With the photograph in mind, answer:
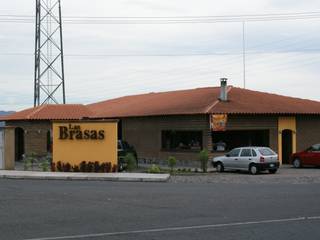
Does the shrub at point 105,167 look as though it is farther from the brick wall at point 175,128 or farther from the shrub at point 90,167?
the brick wall at point 175,128

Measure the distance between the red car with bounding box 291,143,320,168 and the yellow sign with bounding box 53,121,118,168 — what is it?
12.3 metres

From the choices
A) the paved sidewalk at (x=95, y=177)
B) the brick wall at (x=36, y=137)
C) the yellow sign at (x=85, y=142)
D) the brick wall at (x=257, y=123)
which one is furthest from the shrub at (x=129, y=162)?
the brick wall at (x=36, y=137)

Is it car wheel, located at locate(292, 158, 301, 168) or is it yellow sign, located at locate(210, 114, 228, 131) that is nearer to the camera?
yellow sign, located at locate(210, 114, 228, 131)

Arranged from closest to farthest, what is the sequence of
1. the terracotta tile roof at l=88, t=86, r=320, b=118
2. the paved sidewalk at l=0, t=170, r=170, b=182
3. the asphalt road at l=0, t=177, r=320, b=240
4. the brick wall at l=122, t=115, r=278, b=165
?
the asphalt road at l=0, t=177, r=320, b=240
the paved sidewalk at l=0, t=170, r=170, b=182
the brick wall at l=122, t=115, r=278, b=165
the terracotta tile roof at l=88, t=86, r=320, b=118

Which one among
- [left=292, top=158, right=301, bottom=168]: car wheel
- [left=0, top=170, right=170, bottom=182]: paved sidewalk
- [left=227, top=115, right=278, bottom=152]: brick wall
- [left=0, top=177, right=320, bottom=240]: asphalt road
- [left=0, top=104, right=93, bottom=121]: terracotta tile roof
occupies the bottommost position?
[left=0, top=177, right=320, bottom=240]: asphalt road

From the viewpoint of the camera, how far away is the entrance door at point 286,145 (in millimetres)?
40500

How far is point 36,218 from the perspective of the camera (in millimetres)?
13344

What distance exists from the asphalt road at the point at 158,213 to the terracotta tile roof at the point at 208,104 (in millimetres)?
16391

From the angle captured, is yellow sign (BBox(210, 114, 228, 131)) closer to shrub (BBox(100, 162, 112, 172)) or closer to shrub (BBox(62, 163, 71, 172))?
shrub (BBox(100, 162, 112, 172))

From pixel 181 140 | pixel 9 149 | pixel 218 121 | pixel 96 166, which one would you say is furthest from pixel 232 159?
pixel 9 149

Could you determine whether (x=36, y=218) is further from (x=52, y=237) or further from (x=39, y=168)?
(x=39, y=168)

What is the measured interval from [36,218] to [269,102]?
29717 millimetres

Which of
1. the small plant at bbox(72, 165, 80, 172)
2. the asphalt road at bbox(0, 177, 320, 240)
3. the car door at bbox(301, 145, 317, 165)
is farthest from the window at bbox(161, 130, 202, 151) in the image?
the asphalt road at bbox(0, 177, 320, 240)

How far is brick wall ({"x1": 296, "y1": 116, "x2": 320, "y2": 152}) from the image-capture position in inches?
1597
